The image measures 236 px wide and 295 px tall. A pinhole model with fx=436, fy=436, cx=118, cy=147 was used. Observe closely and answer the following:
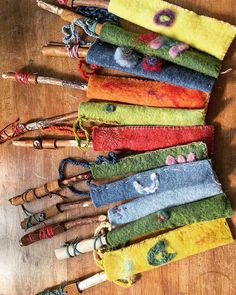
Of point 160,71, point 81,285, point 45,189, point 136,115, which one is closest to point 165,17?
point 160,71

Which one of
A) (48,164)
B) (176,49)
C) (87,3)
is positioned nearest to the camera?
(176,49)

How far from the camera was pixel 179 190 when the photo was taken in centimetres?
125

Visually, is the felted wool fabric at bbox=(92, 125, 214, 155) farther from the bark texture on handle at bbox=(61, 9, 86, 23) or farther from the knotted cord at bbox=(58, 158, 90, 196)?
the bark texture on handle at bbox=(61, 9, 86, 23)

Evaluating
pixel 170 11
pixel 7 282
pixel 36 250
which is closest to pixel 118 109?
pixel 170 11

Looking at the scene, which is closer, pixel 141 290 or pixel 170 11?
pixel 170 11

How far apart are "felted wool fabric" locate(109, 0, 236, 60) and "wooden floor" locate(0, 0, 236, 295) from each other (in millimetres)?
59

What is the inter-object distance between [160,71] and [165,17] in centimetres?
16

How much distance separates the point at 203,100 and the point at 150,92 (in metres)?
0.15

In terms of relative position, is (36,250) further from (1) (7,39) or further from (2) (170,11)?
(2) (170,11)

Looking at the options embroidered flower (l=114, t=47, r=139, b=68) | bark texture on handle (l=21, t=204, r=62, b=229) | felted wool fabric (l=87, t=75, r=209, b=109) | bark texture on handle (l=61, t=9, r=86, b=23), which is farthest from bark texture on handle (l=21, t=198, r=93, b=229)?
bark texture on handle (l=61, t=9, r=86, b=23)

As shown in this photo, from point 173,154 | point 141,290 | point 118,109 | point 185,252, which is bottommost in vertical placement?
point 141,290

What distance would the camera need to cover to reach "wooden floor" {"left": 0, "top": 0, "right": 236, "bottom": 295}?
50.1 inches

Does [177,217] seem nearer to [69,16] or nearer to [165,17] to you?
[165,17]

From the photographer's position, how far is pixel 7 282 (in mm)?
1488
